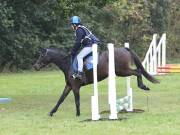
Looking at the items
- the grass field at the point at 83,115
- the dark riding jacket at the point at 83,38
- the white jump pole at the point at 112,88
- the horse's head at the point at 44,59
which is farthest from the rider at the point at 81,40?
the grass field at the point at 83,115

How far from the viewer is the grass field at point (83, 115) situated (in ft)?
37.9

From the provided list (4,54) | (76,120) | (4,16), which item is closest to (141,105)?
(76,120)

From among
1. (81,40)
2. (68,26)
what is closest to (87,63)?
(81,40)

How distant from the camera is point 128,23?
5038 cm

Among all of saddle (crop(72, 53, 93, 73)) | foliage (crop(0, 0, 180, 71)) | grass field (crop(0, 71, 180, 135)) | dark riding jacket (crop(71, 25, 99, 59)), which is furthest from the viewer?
foliage (crop(0, 0, 180, 71))

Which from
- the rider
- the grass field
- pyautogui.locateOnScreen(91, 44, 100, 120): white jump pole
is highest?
the rider

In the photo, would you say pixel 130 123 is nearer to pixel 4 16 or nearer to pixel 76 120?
pixel 76 120

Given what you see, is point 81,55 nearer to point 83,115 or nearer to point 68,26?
point 83,115

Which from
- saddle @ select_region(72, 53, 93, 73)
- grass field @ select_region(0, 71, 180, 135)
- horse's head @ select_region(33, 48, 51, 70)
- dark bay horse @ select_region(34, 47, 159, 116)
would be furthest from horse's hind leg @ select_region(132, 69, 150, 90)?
horse's head @ select_region(33, 48, 51, 70)

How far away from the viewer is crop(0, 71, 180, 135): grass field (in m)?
11.5

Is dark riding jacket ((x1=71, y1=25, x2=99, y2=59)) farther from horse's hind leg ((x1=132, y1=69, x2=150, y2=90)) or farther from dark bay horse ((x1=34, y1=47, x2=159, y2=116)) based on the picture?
horse's hind leg ((x1=132, y1=69, x2=150, y2=90))

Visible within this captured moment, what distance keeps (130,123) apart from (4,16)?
23674 mm

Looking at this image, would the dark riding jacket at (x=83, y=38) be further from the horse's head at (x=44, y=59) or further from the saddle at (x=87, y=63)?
the horse's head at (x=44, y=59)

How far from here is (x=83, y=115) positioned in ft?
48.2
